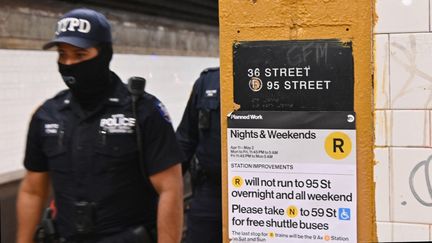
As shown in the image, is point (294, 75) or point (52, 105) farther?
point (52, 105)

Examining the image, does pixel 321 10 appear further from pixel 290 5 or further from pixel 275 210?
pixel 275 210

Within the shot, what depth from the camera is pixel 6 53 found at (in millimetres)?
4293

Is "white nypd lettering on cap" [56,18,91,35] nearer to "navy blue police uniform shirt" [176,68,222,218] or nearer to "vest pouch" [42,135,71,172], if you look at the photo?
"vest pouch" [42,135,71,172]

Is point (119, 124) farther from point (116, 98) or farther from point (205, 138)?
point (205, 138)

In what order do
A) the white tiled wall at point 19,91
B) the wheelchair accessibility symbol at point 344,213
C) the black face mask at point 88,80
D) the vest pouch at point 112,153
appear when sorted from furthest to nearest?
the white tiled wall at point 19,91, the black face mask at point 88,80, the vest pouch at point 112,153, the wheelchair accessibility symbol at point 344,213

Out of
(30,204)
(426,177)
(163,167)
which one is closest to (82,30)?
(163,167)

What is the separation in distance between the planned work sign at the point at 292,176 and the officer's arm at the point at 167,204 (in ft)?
1.87

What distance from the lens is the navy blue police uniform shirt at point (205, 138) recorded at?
378 centimetres

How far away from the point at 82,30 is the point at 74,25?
0.04 meters

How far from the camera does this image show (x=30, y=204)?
2.82 metres

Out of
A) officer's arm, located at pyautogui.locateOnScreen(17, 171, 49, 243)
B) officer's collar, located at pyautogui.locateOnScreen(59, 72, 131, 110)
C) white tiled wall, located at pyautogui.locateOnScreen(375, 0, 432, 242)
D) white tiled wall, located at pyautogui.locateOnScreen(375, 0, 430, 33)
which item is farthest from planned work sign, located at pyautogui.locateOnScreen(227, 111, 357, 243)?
officer's arm, located at pyautogui.locateOnScreen(17, 171, 49, 243)

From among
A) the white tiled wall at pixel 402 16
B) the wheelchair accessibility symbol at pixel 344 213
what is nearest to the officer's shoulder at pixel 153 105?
the wheelchair accessibility symbol at pixel 344 213

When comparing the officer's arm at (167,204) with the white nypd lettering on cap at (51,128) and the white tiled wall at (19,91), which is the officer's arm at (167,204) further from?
the white tiled wall at (19,91)

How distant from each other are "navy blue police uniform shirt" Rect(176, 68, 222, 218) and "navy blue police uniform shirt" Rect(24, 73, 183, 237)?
105 cm
